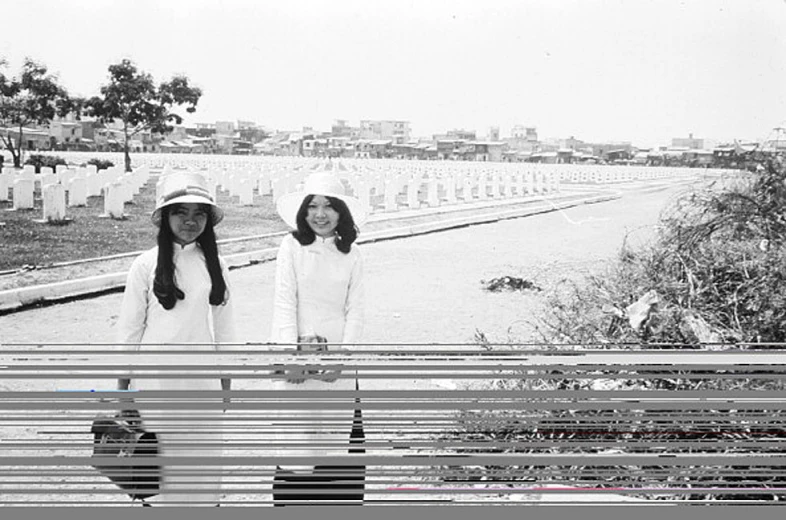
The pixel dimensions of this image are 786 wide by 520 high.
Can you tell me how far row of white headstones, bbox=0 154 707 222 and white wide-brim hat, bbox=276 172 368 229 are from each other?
0.26 ft

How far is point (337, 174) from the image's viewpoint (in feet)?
8.16

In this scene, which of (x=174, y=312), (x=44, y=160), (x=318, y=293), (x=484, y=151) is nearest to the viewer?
(x=174, y=312)

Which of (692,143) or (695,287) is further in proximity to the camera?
(695,287)

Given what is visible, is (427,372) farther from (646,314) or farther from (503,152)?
(646,314)

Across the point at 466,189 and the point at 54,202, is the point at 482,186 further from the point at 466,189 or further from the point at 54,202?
the point at 54,202

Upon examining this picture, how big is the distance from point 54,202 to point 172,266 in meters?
0.76

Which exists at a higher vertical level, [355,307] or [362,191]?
[362,191]

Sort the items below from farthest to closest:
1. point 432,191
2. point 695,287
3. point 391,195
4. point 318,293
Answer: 1. point 695,287
2. point 432,191
3. point 391,195
4. point 318,293

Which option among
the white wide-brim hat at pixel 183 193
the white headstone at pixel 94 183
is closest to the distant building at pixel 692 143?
the white wide-brim hat at pixel 183 193

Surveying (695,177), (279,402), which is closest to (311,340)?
(279,402)

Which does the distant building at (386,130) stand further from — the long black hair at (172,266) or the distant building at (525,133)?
the long black hair at (172,266)

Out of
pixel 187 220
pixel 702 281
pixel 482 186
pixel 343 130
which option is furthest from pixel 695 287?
pixel 187 220

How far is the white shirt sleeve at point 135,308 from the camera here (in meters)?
2.01

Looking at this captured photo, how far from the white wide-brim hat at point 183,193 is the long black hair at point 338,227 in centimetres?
22
